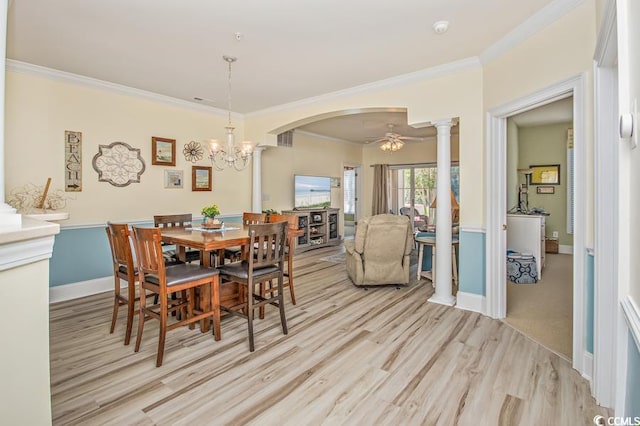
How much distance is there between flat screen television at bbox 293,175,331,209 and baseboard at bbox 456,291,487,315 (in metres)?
4.33

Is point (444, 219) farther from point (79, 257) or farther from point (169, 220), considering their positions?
point (79, 257)

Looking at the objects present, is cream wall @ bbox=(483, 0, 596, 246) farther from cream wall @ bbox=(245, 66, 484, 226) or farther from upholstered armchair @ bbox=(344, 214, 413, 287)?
upholstered armchair @ bbox=(344, 214, 413, 287)

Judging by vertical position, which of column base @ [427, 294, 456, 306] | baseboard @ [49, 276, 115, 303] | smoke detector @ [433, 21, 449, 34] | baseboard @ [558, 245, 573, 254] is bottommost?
column base @ [427, 294, 456, 306]

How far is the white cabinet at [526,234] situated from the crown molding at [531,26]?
295 centimetres

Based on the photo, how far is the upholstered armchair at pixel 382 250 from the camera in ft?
13.3

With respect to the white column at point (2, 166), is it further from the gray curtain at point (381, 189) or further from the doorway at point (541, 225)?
the gray curtain at point (381, 189)

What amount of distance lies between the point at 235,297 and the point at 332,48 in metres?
2.58

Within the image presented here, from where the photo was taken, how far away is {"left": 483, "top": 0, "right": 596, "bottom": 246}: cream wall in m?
2.17

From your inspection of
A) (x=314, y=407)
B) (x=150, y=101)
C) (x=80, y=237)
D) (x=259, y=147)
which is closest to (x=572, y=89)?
(x=314, y=407)

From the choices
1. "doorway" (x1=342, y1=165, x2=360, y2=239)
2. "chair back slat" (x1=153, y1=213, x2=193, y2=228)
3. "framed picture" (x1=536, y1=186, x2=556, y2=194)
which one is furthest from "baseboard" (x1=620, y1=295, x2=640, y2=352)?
"doorway" (x1=342, y1=165, x2=360, y2=239)

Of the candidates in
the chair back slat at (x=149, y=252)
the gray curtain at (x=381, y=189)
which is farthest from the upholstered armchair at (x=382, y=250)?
the gray curtain at (x=381, y=189)

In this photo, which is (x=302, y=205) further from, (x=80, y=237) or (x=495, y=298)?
(x=495, y=298)

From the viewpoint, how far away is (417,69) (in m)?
3.67

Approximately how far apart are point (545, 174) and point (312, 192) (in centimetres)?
496
